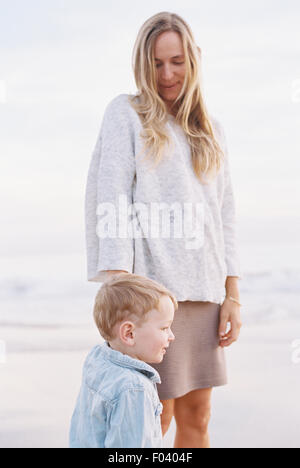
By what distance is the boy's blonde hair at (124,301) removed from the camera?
109cm

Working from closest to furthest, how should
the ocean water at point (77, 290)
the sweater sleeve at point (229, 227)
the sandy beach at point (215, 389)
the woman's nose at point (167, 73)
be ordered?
1. the woman's nose at point (167, 73)
2. the sweater sleeve at point (229, 227)
3. the sandy beach at point (215, 389)
4. the ocean water at point (77, 290)

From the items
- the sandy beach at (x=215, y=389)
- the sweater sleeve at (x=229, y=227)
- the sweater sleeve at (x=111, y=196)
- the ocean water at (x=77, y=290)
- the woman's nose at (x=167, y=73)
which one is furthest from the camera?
the ocean water at (x=77, y=290)

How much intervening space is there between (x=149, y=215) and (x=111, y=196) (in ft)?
0.32

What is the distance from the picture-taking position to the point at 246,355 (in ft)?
10.2

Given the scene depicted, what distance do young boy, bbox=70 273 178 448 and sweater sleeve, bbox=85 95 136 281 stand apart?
0.24 metres

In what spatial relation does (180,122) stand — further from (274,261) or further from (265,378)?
(274,261)

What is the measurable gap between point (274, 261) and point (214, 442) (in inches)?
82.2

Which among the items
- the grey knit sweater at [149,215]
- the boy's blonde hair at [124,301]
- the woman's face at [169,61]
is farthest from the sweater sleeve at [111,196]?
the boy's blonde hair at [124,301]

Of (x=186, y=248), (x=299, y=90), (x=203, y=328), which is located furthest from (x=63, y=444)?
(x=299, y=90)

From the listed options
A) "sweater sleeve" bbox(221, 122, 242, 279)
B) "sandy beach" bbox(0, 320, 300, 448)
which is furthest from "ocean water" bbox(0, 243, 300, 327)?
"sweater sleeve" bbox(221, 122, 242, 279)

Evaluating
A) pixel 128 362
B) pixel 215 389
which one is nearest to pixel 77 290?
pixel 215 389

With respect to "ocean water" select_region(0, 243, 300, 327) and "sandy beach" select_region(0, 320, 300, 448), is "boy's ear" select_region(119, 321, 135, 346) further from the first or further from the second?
"ocean water" select_region(0, 243, 300, 327)

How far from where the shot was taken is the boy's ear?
109 cm

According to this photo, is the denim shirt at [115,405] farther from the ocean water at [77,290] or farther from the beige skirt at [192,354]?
the ocean water at [77,290]
